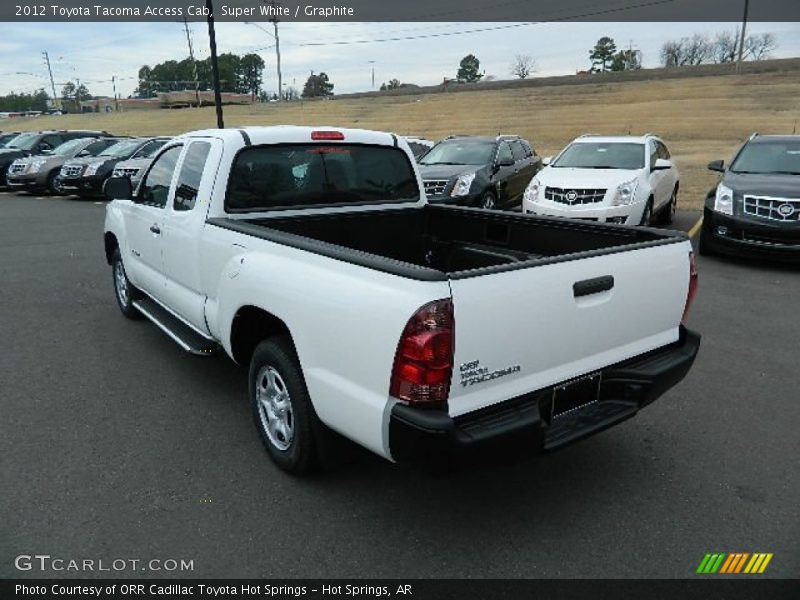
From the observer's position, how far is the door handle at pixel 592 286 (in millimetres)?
2730

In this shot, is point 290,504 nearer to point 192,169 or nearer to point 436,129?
point 192,169

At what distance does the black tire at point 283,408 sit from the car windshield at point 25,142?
21.2 metres

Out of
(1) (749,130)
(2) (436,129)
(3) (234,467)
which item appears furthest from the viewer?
(2) (436,129)

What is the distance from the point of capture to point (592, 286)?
2.79 metres

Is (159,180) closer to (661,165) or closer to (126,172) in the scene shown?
(661,165)

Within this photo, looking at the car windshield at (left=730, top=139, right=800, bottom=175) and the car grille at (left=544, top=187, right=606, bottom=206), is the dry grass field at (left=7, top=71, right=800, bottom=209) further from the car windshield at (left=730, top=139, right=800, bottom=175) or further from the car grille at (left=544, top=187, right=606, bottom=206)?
the car grille at (left=544, top=187, right=606, bottom=206)

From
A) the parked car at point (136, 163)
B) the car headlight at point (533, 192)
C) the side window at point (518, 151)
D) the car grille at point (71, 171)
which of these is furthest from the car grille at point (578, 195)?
the car grille at point (71, 171)

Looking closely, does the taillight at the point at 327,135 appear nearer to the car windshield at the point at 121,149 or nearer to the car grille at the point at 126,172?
the car grille at the point at 126,172

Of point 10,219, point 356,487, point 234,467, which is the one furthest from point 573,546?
point 10,219

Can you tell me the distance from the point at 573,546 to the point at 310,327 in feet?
5.21

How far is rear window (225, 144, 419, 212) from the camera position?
13.4 ft

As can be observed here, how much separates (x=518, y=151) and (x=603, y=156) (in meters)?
2.92

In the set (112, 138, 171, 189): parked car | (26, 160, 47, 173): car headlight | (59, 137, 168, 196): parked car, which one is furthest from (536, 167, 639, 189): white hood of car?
(26, 160, 47, 173): car headlight
